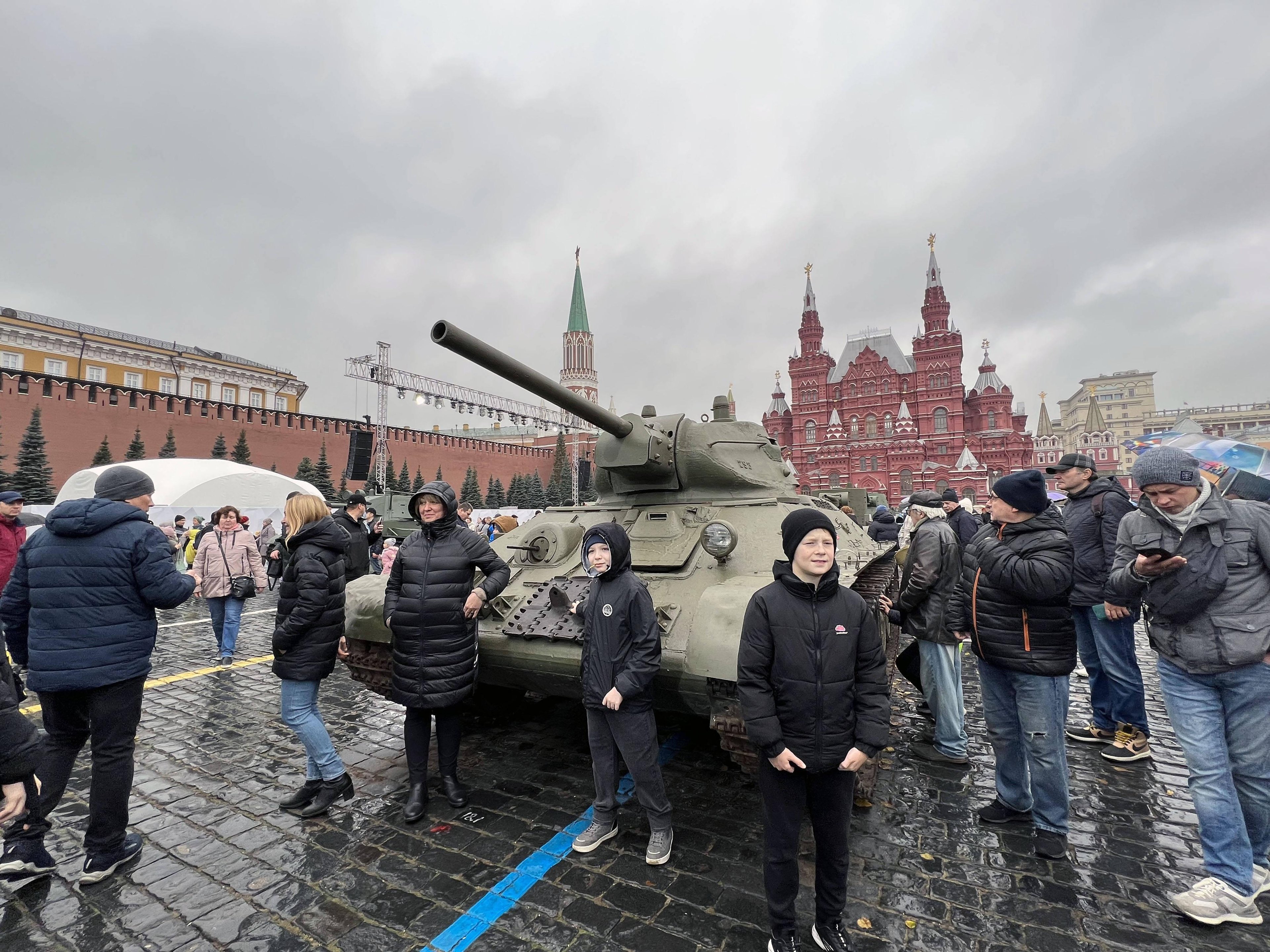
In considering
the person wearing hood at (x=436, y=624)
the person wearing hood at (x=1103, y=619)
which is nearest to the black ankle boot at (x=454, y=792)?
the person wearing hood at (x=436, y=624)

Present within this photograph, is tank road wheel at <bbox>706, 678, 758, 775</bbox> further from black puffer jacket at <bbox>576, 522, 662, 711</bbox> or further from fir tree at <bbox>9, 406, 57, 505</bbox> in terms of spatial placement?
fir tree at <bbox>9, 406, 57, 505</bbox>

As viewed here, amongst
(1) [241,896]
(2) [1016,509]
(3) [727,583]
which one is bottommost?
(1) [241,896]

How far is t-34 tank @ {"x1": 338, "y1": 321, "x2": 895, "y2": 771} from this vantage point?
3.84 meters

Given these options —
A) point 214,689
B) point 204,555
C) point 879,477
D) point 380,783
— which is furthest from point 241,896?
point 879,477

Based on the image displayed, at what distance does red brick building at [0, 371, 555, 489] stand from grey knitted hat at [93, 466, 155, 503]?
34914 millimetres

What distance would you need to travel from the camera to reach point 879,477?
59.7 metres

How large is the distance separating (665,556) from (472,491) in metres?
45.2

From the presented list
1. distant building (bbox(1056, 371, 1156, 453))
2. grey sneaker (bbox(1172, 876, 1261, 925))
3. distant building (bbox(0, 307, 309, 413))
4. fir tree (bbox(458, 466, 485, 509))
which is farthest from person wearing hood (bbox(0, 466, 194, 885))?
distant building (bbox(1056, 371, 1156, 453))

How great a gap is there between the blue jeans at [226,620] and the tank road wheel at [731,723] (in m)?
7.24

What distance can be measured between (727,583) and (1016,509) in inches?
73.1

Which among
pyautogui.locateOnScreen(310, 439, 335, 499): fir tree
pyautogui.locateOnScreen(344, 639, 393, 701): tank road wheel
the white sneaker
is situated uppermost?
pyautogui.locateOnScreen(310, 439, 335, 499): fir tree

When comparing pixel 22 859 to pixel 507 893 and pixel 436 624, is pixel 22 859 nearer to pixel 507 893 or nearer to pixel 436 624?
pixel 436 624

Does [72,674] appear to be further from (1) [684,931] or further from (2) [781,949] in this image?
(2) [781,949]

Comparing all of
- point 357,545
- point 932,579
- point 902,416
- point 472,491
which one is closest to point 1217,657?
point 932,579
